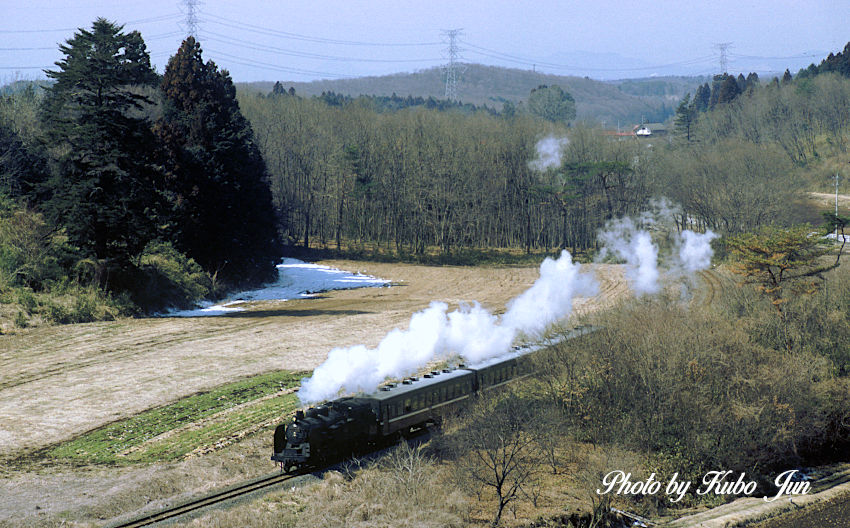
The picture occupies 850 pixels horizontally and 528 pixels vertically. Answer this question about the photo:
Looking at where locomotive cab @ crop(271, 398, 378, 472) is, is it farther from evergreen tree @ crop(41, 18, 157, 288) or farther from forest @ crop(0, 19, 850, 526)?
evergreen tree @ crop(41, 18, 157, 288)

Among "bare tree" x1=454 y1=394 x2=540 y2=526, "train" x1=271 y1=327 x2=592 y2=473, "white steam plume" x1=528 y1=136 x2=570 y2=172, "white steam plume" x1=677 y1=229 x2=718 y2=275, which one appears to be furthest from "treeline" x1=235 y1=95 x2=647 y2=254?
"bare tree" x1=454 y1=394 x2=540 y2=526

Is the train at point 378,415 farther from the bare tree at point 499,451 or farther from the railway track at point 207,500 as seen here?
the bare tree at point 499,451

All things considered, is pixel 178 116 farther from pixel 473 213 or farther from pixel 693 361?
pixel 693 361

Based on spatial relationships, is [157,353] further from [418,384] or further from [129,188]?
[418,384]

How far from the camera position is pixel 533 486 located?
31203 mm

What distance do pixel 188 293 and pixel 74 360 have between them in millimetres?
20619

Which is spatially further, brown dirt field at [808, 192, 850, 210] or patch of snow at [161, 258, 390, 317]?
brown dirt field at [808, 192, 850, 210]

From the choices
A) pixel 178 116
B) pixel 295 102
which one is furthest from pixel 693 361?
pixel 295 102

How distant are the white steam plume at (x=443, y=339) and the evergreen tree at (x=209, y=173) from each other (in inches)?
1282

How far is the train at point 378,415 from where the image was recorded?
1099 inches

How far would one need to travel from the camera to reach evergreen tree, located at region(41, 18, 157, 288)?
5316cm

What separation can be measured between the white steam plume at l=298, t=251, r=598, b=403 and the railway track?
4269 millimetres

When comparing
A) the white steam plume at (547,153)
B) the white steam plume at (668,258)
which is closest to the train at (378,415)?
the white steam plume at (668,258)

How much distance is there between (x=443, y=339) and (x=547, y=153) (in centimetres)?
7238
